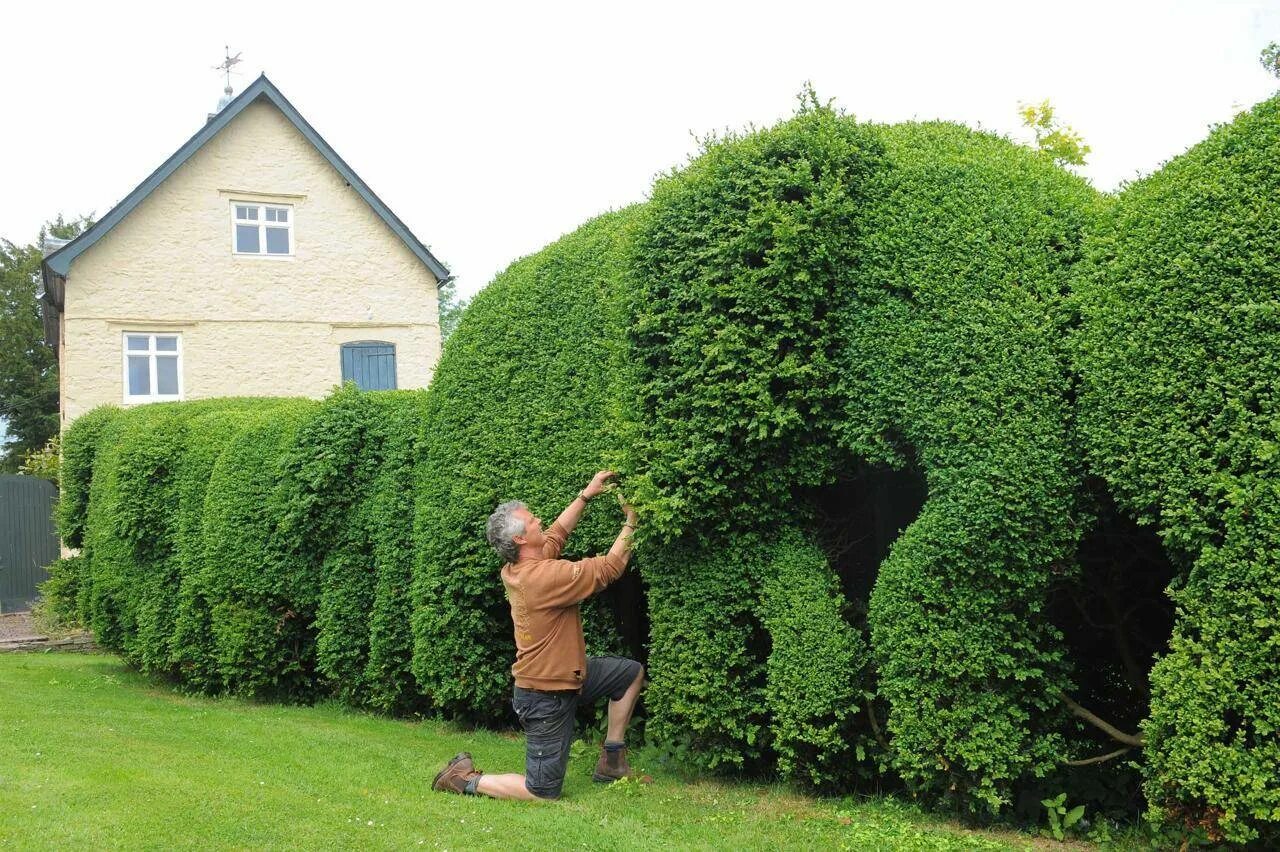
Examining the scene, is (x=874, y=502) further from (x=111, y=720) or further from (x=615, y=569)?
(x=111, y=720)

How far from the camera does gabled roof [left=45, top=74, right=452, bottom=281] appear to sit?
890 inches

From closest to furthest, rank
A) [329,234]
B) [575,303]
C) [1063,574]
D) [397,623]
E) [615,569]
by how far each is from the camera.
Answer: [1063,574], [615,569], [575,303], [397,623], [329,234]

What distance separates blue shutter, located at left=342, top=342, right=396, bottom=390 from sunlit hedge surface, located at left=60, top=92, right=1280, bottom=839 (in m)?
17.0

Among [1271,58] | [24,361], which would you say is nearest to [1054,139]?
[1271,58]

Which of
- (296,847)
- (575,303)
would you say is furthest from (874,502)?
(296,847)

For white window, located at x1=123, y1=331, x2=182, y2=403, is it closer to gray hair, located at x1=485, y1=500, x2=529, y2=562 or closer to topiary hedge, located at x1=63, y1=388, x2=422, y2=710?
topiary hedge, located at x1=63, y1=388, x2=422, y2=710

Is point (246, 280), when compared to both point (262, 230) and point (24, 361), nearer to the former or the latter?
point (262, 230)

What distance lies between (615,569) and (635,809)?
1.45 m

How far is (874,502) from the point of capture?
7.22m

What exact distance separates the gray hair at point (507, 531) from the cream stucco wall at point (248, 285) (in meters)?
17.5

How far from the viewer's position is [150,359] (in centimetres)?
2366

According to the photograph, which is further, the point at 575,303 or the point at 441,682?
the point at 441,682

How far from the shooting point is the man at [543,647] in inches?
276

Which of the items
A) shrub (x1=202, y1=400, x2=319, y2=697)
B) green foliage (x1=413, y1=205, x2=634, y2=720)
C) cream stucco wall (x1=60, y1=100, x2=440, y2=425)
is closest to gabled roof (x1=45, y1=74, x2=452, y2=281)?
cream stucco wall (x1=60, y1=100, x2=440, y2=425)
